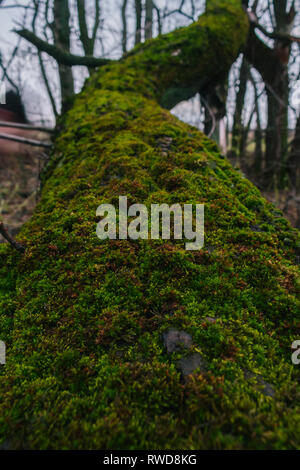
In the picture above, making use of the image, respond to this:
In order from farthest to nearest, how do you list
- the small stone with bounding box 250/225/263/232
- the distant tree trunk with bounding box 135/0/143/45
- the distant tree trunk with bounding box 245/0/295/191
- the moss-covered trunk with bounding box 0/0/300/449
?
the distant tree trunk with bounding box 135/0/143/45 < the distant tree trunk with bounding box 245/0/295/191 < the small stone with bounding box 250/225/263/232 < the moss-covered trunk with bounding box 0/0/300/449

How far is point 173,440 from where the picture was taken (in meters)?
1.02

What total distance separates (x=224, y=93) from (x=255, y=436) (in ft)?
22.4

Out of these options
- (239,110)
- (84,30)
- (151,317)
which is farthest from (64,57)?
(239,110)

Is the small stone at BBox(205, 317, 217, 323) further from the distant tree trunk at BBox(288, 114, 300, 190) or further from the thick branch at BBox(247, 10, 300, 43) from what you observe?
the distant tree trunk at BBox(288, 114, 300, 190)

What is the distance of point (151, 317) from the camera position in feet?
5.14

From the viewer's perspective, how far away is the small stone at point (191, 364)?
4.13 feet

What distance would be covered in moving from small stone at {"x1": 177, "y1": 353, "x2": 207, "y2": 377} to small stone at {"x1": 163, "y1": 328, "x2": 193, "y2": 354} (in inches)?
2.3

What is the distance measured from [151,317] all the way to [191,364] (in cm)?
38

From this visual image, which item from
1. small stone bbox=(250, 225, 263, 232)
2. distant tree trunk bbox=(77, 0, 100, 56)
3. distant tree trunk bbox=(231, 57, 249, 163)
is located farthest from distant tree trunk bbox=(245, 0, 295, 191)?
small stone bbox=(250, 225, 263, 232)

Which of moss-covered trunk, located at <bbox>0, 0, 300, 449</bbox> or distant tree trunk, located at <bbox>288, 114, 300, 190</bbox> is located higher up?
distant tree trunk, located at <bbox>288, 114, 300, 190</bbox>

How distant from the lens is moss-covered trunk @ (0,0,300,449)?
109cm

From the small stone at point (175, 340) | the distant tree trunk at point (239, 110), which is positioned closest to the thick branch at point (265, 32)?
the distant tree trunk at point (239, 110)
